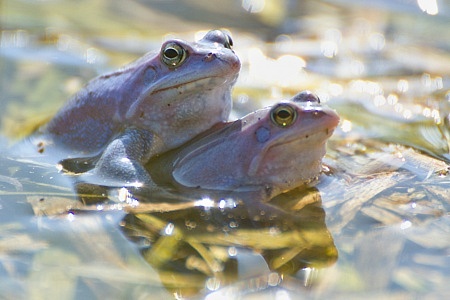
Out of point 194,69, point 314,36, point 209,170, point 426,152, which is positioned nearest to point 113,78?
point 194,69

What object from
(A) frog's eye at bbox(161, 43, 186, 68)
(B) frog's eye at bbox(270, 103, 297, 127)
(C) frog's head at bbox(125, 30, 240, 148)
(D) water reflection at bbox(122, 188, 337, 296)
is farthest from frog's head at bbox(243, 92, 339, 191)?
(A) frog's eye at bbox(161, 43, 186, 68)

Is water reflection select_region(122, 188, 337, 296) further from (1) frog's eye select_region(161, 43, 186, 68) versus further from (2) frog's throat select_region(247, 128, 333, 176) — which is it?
(1) frog's eye select_region(161, 43, 186, 68)

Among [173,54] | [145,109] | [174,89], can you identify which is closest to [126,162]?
[145,109]

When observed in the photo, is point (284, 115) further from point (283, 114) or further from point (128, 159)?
point (128, 159)

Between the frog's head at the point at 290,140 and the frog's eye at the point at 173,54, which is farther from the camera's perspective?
the frog's eye at the point at 173,54

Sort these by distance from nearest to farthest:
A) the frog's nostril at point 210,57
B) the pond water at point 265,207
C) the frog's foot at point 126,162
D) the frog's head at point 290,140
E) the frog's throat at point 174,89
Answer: the pond water at point 265,207 < the frog's head at point 290,140 < the frog's foot at point 126,162 < the frog's nostril at point 210,57 < the frog's throat at point 174,89

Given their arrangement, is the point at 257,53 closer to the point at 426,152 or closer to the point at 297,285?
the point at 426,152

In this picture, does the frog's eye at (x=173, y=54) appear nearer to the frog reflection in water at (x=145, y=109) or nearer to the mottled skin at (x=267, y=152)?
the frog reflection in water at (x=145, y=109)

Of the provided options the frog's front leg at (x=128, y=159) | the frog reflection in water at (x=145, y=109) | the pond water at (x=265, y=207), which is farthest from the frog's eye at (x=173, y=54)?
the pond water at (x=265, y=207)
